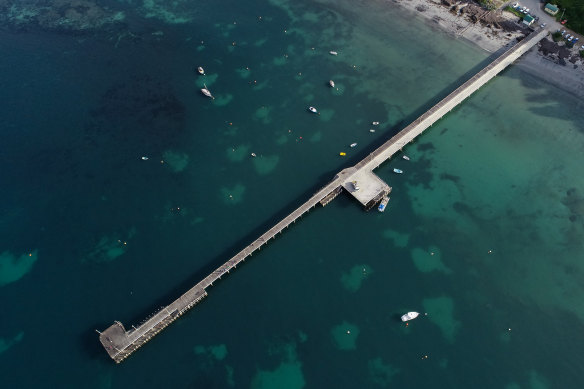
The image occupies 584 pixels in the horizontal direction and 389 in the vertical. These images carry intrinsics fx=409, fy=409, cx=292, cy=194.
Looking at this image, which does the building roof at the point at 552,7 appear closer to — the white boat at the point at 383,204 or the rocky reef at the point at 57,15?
the white boat at the point at 383,204

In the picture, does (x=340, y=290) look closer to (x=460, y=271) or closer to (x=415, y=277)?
(x=415, y=277)

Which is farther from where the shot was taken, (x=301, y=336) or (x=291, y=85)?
(x=291, y=85)

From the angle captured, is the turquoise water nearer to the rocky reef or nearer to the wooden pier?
the wooden pier

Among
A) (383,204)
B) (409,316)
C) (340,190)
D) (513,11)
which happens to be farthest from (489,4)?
(409,316)

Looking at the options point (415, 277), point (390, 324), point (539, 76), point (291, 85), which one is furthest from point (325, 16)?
point (390, 324)

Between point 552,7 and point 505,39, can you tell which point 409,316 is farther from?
point 552,7

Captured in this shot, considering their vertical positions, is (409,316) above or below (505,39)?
below

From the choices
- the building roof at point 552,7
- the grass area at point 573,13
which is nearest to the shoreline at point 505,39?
the grass area at point 573,13
